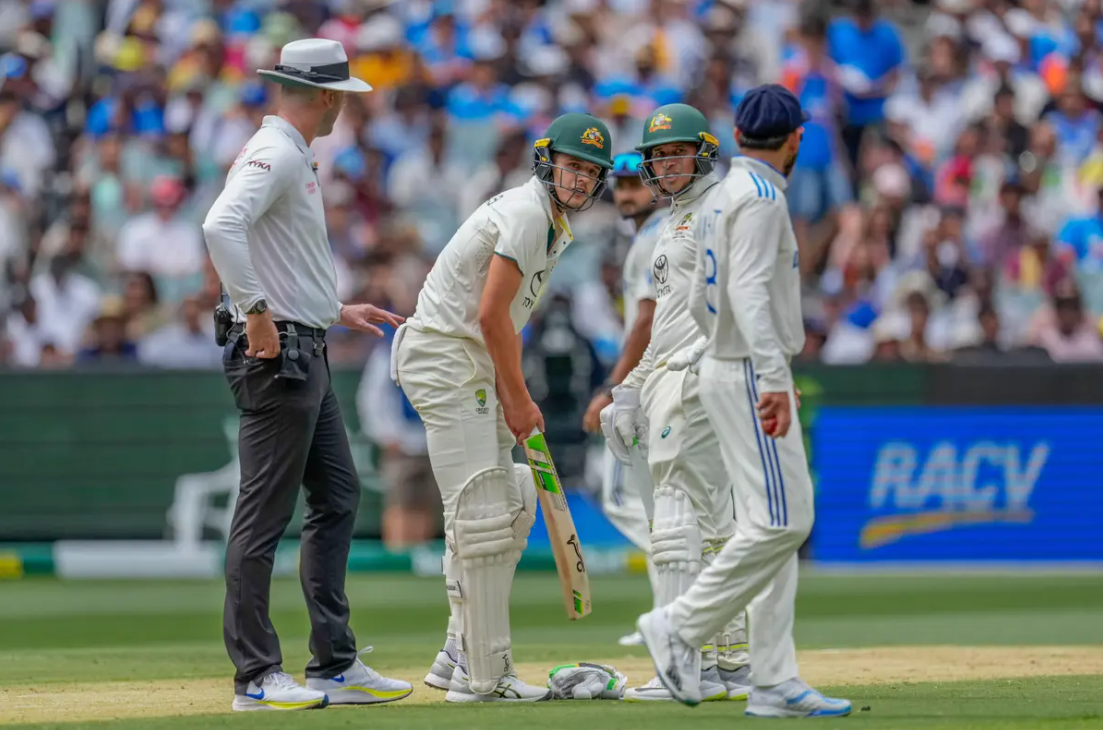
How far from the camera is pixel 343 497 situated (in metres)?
7.81

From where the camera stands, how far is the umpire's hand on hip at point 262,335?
7137mm

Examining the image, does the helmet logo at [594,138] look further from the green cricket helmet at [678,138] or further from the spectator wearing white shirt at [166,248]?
the spectator wearing white shirt at [166,248]

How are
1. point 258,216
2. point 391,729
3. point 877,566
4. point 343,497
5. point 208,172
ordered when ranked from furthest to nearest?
point 208,172 < point 877,566 < point 343,497 < point 258,216 < point 391,729

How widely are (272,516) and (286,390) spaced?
0.54 m

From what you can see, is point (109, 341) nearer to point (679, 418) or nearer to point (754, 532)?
point (679, 418)

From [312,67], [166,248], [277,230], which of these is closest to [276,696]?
[277,230]

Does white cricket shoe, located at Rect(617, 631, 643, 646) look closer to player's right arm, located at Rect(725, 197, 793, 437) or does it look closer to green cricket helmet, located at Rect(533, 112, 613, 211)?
green cricket helmet, located at Rect(533, 112, 613, 211)

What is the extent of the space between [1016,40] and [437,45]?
22.6ft

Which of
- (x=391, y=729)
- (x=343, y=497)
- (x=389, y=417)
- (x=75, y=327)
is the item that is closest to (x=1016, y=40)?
(x=389, y=417)

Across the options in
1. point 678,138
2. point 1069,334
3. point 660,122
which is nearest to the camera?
point 678,138

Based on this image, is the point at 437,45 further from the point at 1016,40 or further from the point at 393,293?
the point at 1016,40

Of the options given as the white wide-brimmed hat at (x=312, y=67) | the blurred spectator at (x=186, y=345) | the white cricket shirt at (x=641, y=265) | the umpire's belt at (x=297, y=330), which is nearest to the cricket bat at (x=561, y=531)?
the umpire's belt at (x=297, y=330)

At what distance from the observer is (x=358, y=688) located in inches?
304

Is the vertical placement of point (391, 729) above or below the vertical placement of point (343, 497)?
below
